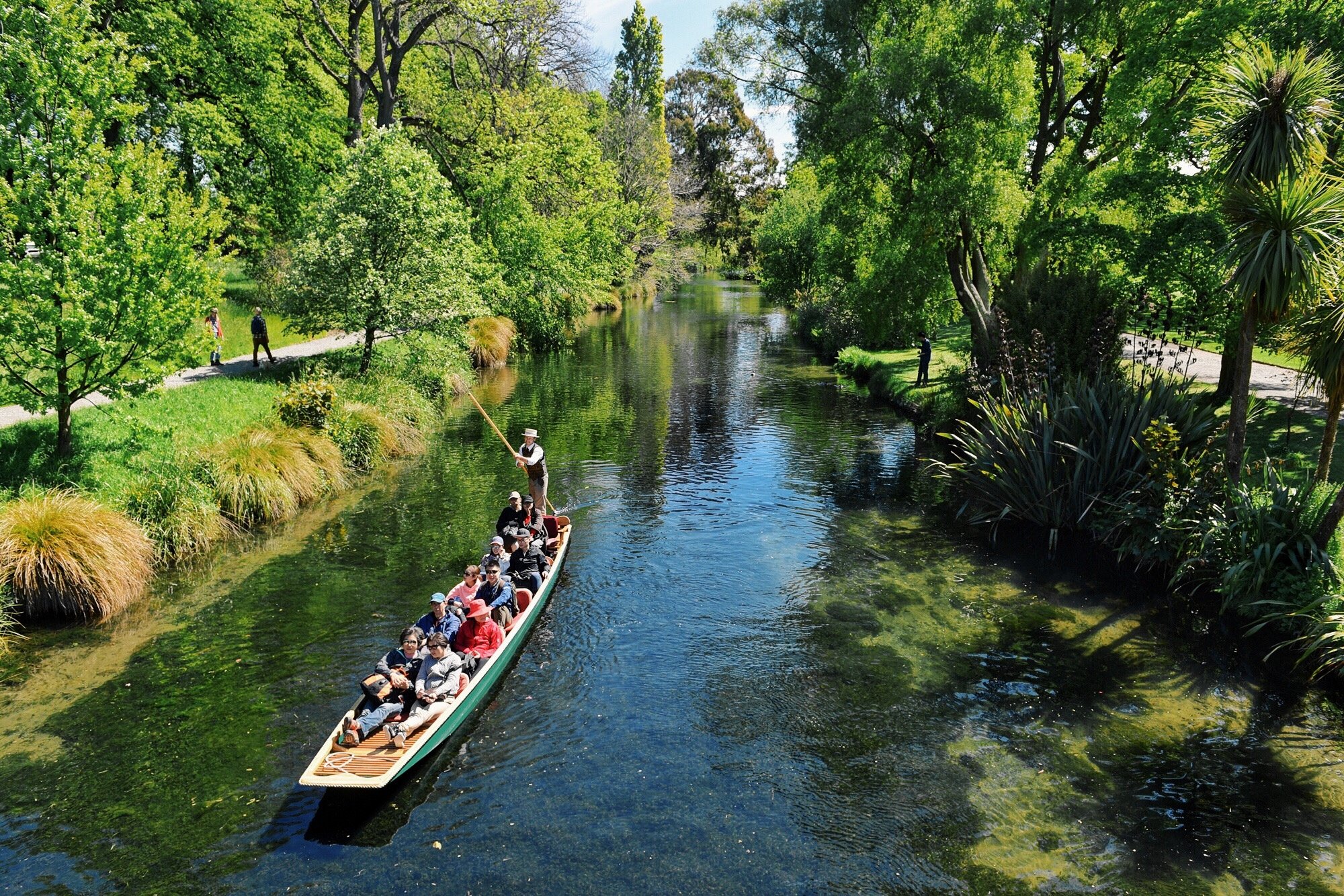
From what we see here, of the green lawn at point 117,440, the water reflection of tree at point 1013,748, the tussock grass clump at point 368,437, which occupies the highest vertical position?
the green lawn at point 117,440

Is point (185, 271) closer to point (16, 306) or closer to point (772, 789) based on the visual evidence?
point (16, 306)

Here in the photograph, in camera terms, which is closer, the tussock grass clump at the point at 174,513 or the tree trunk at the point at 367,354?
the tussock grass clump at the point at 174,513

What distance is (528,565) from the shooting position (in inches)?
528

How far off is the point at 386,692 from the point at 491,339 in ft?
93.3

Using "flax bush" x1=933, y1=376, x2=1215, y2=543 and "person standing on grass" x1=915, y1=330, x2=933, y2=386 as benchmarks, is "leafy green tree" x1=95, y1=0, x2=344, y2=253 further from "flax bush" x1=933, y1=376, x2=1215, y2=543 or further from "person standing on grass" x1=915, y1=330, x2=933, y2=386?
"flax bush" x1=933, y1=376, x2=1215, y2=543

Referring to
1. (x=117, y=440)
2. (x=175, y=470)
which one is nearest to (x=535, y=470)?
(x=175, y=470)

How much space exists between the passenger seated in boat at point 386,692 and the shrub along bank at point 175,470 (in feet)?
19.7

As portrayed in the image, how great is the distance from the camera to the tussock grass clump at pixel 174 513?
14609mm

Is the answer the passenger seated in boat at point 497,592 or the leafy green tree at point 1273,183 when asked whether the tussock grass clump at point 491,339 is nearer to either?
the passenger seated in boat at point 497,592

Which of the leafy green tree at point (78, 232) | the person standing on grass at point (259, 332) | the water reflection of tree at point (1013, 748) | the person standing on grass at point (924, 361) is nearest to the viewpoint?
the water reflection of tree at point (1013, 748)

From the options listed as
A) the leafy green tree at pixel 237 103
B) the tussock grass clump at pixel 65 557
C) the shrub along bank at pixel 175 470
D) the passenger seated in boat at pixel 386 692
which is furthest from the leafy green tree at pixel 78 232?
the leafy green tree at pixel 237 103

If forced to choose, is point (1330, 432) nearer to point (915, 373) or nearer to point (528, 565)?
point (528, 565)

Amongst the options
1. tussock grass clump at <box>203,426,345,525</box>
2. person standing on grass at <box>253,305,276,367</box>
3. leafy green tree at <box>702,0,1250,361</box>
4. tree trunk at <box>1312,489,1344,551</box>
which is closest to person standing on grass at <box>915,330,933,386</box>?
leafy green tree at <box>702,0,1250,361</box>

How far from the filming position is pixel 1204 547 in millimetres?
13031
